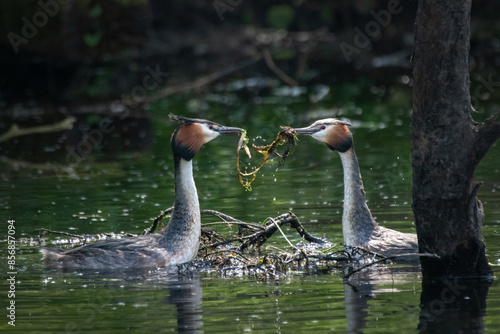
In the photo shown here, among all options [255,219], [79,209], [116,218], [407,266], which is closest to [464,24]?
[407,266]

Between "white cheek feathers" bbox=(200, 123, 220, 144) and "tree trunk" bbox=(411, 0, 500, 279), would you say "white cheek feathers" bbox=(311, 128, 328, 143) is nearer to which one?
"white cheek feathers" bbox=(200, 123, 220, 144)

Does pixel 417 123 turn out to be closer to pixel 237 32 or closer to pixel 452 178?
pixel 452 178

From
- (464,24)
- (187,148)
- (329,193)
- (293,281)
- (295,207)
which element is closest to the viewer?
(464,24)

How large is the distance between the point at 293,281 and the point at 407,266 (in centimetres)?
126

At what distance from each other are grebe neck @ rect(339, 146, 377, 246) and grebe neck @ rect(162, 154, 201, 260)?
5.25 feet

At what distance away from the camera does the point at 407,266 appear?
8.91 meters
